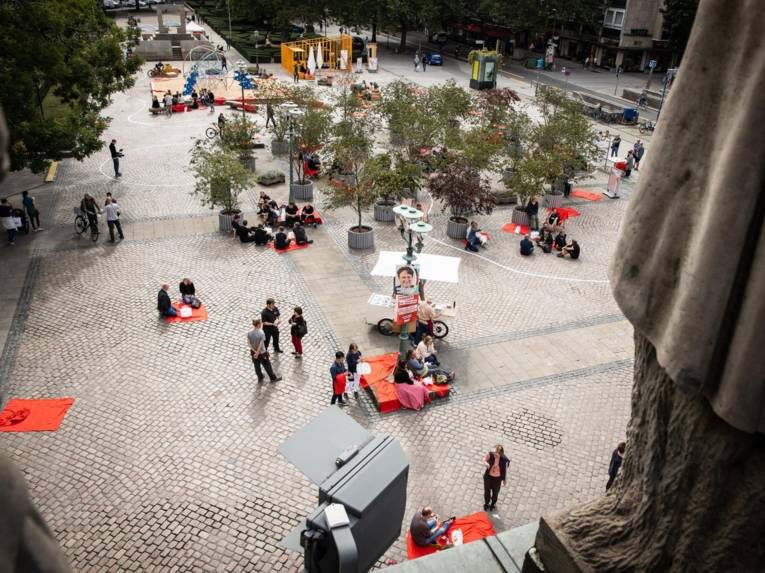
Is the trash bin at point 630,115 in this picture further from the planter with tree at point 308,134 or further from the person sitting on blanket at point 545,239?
the person sitting on blanket at point 545,239

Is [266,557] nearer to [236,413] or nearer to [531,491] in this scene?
[236,413]

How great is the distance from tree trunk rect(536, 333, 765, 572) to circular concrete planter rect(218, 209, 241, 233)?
19844 millimetres

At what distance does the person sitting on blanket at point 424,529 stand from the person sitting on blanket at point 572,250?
43.9ft

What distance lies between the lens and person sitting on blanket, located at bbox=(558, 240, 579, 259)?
21656 mm

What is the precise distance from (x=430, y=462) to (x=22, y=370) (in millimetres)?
9826

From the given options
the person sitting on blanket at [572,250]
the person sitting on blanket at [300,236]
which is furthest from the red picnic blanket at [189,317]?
the person sitting on blanket at [572,250]

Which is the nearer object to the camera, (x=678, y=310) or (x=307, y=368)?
(x=678, y=310)

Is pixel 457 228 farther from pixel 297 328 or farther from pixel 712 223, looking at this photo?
pixel 712 223

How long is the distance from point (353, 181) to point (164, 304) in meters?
12.5

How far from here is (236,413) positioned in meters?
13.9

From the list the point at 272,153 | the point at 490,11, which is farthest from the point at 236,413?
the point at 490,11

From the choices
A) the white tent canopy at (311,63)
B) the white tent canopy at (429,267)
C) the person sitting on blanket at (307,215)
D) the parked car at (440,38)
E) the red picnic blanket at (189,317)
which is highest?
the parked car at (440,38)

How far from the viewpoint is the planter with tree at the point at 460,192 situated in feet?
74.7

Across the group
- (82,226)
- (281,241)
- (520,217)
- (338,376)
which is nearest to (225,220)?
(281,241)
